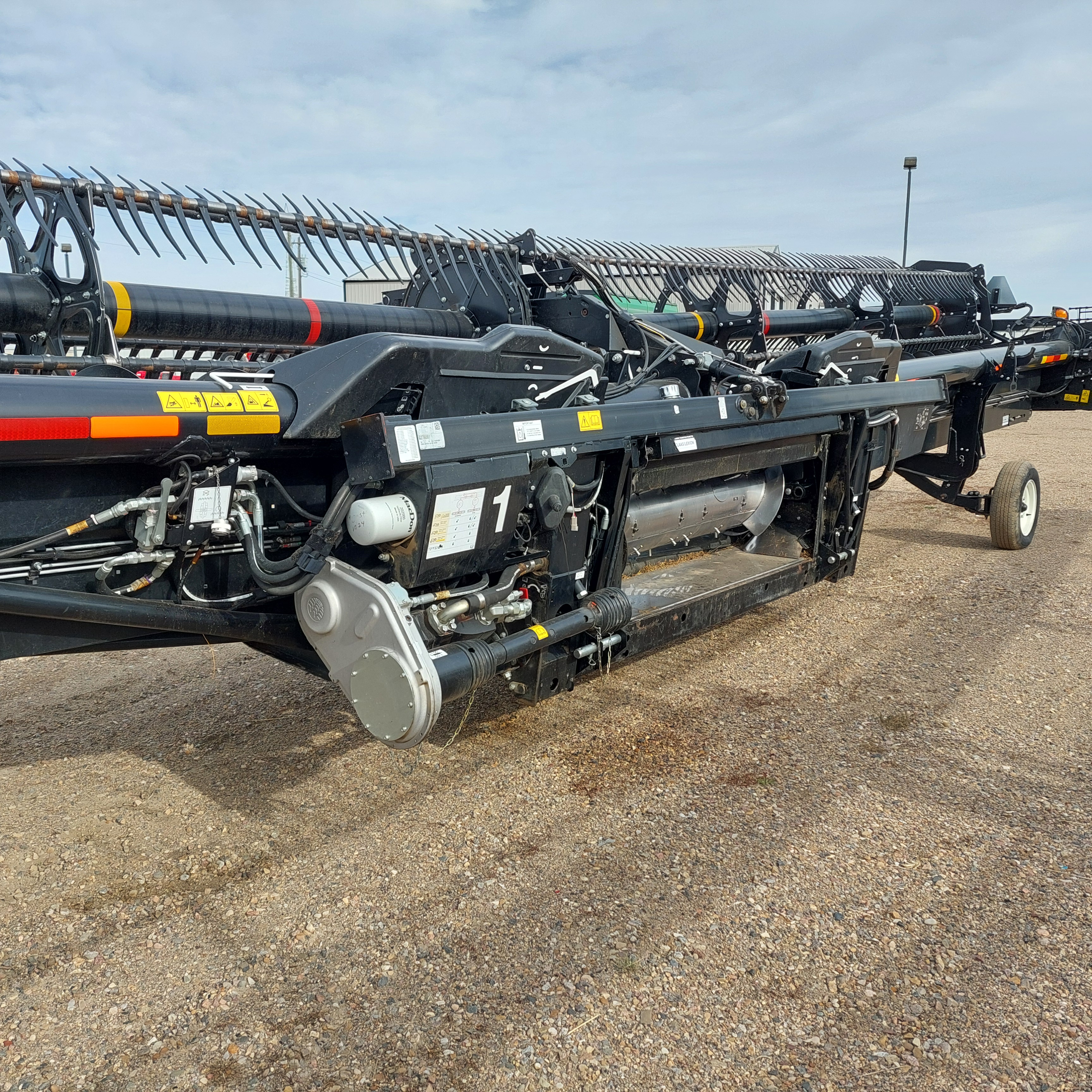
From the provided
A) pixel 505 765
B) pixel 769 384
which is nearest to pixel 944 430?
pixel 769 384

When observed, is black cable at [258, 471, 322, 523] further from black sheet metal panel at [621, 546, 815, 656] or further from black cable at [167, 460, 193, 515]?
black sheet metal panel at [621, 546, 815, 656]

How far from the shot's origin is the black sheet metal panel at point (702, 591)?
149 inches

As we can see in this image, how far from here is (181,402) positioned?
243cm

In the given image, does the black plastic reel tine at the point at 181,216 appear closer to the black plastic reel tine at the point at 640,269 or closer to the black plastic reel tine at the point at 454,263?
the black plastic reel tine at the point at 454,263

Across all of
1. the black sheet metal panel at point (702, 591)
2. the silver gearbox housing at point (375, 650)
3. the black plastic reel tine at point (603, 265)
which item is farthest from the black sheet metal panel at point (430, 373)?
the black plastic reel tine at point (603, 265)

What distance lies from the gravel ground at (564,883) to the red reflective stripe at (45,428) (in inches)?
50.3

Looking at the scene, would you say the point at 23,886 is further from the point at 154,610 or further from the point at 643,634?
the point at 643,634

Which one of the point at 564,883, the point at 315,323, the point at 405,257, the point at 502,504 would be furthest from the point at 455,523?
the point at 405,257

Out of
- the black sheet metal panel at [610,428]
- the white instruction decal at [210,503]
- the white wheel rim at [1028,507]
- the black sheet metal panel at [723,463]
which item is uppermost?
the black sheet metal panel at [610,428]

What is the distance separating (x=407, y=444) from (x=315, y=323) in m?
2.10

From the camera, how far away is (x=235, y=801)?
317 cm

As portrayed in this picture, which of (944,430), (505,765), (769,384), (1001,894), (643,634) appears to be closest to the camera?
(1001,894)

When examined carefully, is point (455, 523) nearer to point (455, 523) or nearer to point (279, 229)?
point (455, 523)

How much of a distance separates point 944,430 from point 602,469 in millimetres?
4309
